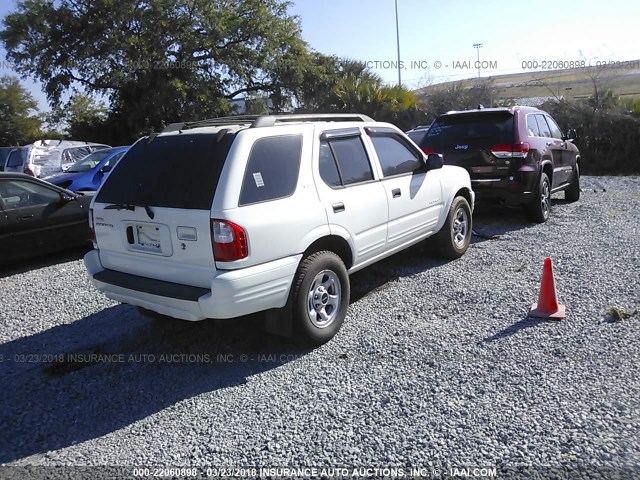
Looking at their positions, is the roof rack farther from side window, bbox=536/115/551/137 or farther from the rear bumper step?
side window, bbox=536/115/551/137

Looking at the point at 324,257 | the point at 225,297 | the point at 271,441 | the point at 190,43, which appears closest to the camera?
the point at 271,441

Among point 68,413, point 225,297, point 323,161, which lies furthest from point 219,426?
point 323,161

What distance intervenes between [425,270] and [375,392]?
122 inches

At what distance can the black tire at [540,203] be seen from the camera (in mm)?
8883

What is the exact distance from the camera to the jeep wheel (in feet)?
22.6

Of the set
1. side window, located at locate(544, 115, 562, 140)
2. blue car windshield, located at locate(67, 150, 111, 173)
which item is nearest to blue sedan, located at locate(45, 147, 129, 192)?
blue car windshield, located at locate(67, 150, 111, 173)

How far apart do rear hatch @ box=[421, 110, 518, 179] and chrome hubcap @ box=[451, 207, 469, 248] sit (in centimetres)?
159

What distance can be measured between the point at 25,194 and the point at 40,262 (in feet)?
3.69

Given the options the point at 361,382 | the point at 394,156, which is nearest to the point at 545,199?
the point at 394,156

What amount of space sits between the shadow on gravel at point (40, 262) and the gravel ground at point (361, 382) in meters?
1.60

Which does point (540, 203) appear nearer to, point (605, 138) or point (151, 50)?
point (605, 138)

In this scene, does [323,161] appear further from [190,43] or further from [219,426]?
[190,43]

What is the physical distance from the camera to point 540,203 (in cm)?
898

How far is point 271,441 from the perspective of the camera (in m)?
3.43
